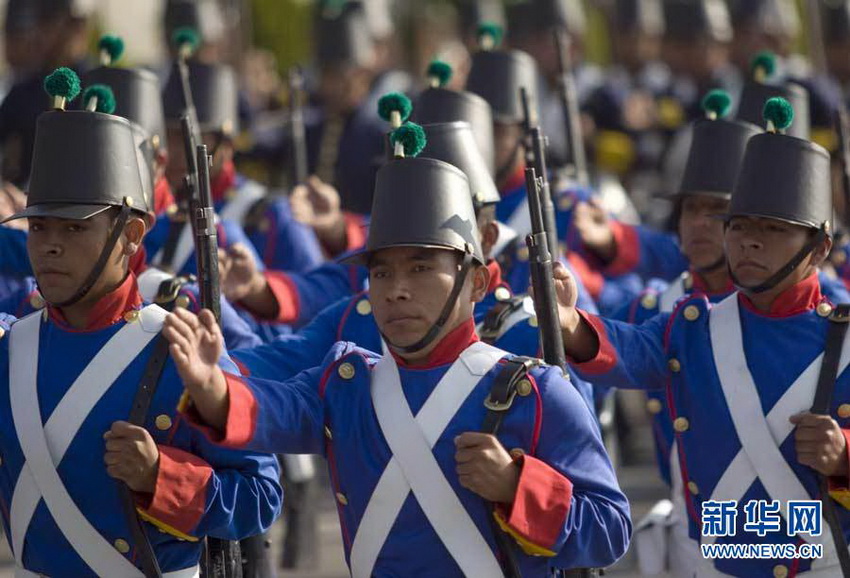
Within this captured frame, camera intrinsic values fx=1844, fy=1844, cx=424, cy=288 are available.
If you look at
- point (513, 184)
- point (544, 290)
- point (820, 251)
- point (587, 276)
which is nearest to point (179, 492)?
point (544, 290)

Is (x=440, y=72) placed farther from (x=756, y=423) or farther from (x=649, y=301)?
(x=756, y=423)

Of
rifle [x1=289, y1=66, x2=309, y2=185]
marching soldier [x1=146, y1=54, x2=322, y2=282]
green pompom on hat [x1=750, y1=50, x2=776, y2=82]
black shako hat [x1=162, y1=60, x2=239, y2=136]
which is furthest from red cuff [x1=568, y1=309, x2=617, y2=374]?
rifle [x1=289, y1=66, x2=309, y2=185]

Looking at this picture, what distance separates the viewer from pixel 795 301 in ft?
18.4

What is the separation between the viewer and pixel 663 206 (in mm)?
12594

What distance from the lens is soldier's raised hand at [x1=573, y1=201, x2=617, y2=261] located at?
27.0ft

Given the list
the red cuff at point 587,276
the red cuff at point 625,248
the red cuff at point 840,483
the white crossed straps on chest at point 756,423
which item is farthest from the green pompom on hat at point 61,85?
the red cuff at point 625,248

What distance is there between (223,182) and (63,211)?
12.0ft

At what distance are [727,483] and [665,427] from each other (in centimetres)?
161

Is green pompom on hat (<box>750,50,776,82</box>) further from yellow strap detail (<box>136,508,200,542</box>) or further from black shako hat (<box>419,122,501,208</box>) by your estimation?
yellow strap detail (<box>136,508,200,542</box>)

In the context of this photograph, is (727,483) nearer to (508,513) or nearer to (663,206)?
(508,513)

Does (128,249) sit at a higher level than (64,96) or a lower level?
lower

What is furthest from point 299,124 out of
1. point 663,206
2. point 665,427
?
point 663,206

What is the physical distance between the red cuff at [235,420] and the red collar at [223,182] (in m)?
4.00

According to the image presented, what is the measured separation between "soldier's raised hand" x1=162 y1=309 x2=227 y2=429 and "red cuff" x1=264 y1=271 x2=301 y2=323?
253 centimetres
